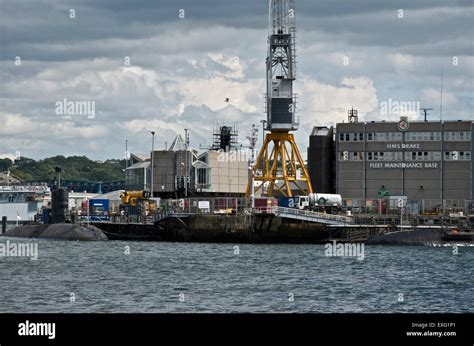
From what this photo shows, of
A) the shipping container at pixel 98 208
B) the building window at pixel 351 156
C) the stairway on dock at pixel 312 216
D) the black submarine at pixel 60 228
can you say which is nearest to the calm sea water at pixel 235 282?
the stairway on dock at pixel 312 216

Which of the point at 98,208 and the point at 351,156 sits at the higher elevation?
the point at 351,156

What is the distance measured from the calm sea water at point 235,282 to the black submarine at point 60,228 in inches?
1577

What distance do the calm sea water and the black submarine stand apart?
4005 cm

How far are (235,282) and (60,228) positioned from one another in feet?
281

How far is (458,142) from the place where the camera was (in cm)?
14075

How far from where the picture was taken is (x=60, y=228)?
141 m

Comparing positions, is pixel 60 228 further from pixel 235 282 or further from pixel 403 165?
pixel 235 282

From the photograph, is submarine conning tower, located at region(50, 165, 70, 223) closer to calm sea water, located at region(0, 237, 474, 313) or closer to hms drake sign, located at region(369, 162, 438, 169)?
hms drake sign, located at region(369, 162, 438, 169)

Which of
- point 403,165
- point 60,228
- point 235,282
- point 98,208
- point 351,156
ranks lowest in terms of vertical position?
point 235,282

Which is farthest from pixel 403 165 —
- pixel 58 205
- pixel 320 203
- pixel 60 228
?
pixel 58 205
